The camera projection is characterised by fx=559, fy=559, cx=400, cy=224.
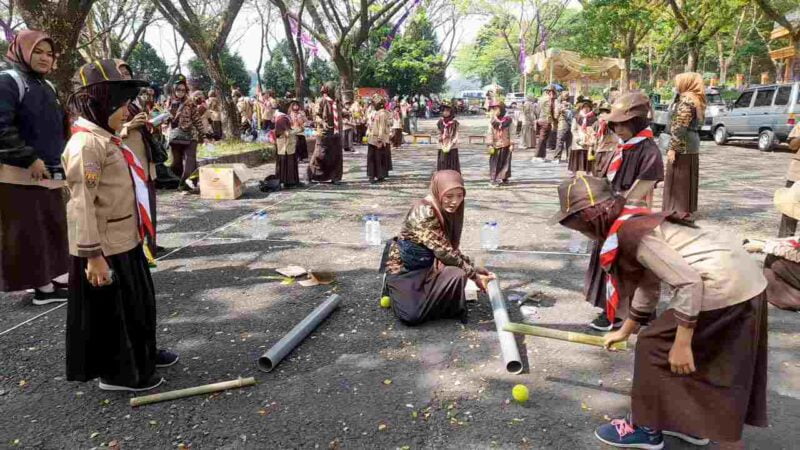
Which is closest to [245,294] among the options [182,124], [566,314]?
[566,314]

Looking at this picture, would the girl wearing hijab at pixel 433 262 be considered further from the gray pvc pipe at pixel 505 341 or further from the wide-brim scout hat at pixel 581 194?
the wide-brim scout hat at pixel 581 194

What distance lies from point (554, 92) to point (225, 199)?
9824mm

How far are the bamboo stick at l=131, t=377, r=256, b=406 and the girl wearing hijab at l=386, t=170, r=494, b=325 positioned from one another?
1373mm

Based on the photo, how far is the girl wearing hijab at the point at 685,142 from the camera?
21.6ft

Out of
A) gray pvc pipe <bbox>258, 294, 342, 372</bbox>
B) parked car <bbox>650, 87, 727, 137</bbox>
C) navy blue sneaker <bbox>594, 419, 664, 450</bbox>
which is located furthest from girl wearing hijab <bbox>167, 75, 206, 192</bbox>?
parked car <bbox>650, 87, 727, 137</bbox>

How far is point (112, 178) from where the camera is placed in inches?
121

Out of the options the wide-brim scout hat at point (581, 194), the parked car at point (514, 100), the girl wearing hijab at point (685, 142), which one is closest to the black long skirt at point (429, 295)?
the wide-brim scout hat at point (581, 194)

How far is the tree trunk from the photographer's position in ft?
44.8

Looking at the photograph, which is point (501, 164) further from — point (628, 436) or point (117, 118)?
point (117, 118)

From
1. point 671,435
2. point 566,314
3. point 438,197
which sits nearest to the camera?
→ point 671,435

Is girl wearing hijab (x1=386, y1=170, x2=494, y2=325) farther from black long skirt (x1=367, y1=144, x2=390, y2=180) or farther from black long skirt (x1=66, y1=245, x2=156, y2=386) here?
black long skirt (x1=367, y1=144, x2=390, y2=180)

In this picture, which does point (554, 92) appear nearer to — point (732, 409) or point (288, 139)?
point (288, 139)

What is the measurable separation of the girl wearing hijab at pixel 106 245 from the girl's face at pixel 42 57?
1622 millimetres

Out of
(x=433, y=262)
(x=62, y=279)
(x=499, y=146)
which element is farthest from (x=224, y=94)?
(x=433, y=262)
